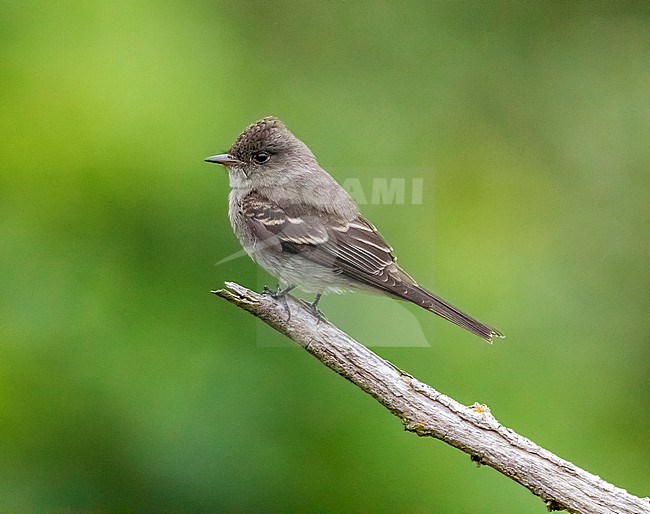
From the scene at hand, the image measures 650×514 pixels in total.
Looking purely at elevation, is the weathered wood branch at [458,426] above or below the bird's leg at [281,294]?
below

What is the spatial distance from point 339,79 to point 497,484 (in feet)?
3.90

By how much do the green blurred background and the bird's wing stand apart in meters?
0.18

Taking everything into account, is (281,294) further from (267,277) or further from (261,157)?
(261,157)

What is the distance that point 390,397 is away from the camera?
5.42ft

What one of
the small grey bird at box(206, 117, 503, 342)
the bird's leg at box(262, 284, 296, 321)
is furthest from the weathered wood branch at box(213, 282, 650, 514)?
the small grey bird at box(206, 117, 503, 342)

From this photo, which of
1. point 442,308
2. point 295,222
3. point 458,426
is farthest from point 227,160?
point 458,426

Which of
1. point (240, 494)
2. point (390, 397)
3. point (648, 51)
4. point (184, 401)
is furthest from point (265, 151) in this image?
point (648, 51)

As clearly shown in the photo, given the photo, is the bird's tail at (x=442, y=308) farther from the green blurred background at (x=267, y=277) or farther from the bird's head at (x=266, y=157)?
the bird's head at (x=266, y=157)

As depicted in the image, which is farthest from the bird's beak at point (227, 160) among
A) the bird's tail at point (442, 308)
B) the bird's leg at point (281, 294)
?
the bird's tail at point (442, 308)

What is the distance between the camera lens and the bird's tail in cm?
170

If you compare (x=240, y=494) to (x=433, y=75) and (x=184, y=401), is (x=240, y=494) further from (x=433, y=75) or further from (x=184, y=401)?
(x=433, y=75)

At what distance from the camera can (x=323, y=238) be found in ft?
6.25

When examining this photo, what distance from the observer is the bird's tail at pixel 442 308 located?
1.70 m

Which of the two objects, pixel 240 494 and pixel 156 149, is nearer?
pixel 240 494
